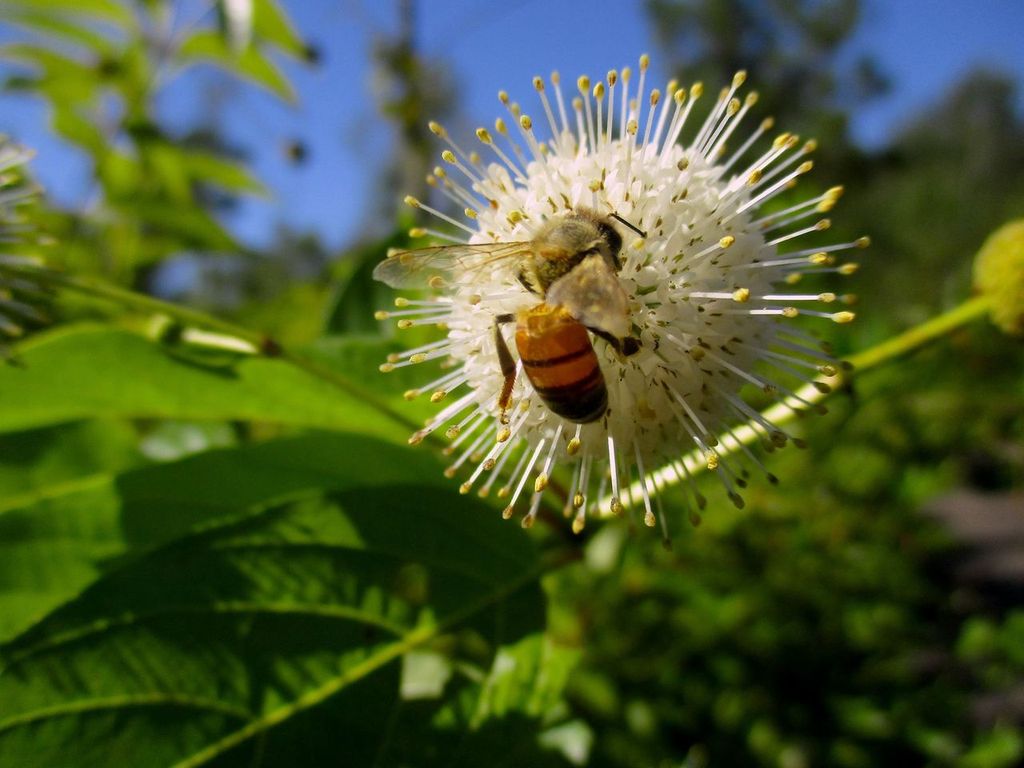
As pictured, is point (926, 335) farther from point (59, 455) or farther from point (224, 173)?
point (224, 173)

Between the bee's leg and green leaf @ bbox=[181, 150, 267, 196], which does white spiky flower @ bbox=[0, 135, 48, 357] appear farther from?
green leaf @ bbox=[181, 150, 267, 196]

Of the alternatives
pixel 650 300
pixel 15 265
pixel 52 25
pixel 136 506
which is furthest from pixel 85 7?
pixel 650 300

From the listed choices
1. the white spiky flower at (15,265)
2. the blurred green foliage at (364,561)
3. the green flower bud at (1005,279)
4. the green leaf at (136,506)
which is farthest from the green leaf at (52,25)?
the green flower bud at (1005,279)

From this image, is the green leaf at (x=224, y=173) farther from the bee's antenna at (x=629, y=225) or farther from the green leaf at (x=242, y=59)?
the bee's antenna at (x=629, y=225)

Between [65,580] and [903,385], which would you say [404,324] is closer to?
[65,580]

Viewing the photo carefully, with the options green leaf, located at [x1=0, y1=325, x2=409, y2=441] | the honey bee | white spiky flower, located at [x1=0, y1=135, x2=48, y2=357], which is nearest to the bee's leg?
the honey bee
